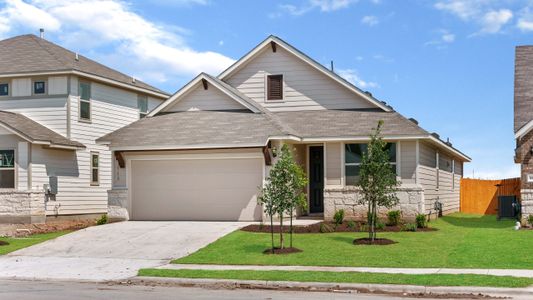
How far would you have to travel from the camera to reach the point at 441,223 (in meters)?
25.5

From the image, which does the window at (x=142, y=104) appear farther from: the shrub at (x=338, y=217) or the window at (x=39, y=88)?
the shrub at (x=338, y=217)

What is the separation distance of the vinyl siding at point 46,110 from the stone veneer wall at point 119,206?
193 inches

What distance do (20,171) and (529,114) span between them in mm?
19078

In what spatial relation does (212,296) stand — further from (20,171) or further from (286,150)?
(20,171)

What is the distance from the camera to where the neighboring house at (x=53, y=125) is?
88.9 feet

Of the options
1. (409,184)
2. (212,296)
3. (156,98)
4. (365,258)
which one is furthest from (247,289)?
(156,98)

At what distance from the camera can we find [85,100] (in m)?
30.3

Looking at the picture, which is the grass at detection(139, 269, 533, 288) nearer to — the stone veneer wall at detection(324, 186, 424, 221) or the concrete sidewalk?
the concrete sidewalk

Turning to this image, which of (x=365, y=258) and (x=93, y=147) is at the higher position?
(x=93, y=147)

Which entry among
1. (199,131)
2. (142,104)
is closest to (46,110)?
(142,104)

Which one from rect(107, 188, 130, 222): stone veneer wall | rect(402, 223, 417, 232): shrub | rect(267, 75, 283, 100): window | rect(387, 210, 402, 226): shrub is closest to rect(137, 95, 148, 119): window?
rect(107, 188, 130, 222): stone veneer wall

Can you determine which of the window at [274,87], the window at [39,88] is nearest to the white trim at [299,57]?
the window at [274,87]

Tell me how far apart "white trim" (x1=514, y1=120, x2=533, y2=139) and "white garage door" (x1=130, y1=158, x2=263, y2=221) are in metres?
8.72

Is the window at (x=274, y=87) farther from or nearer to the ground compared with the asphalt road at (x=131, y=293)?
farther from the ground
